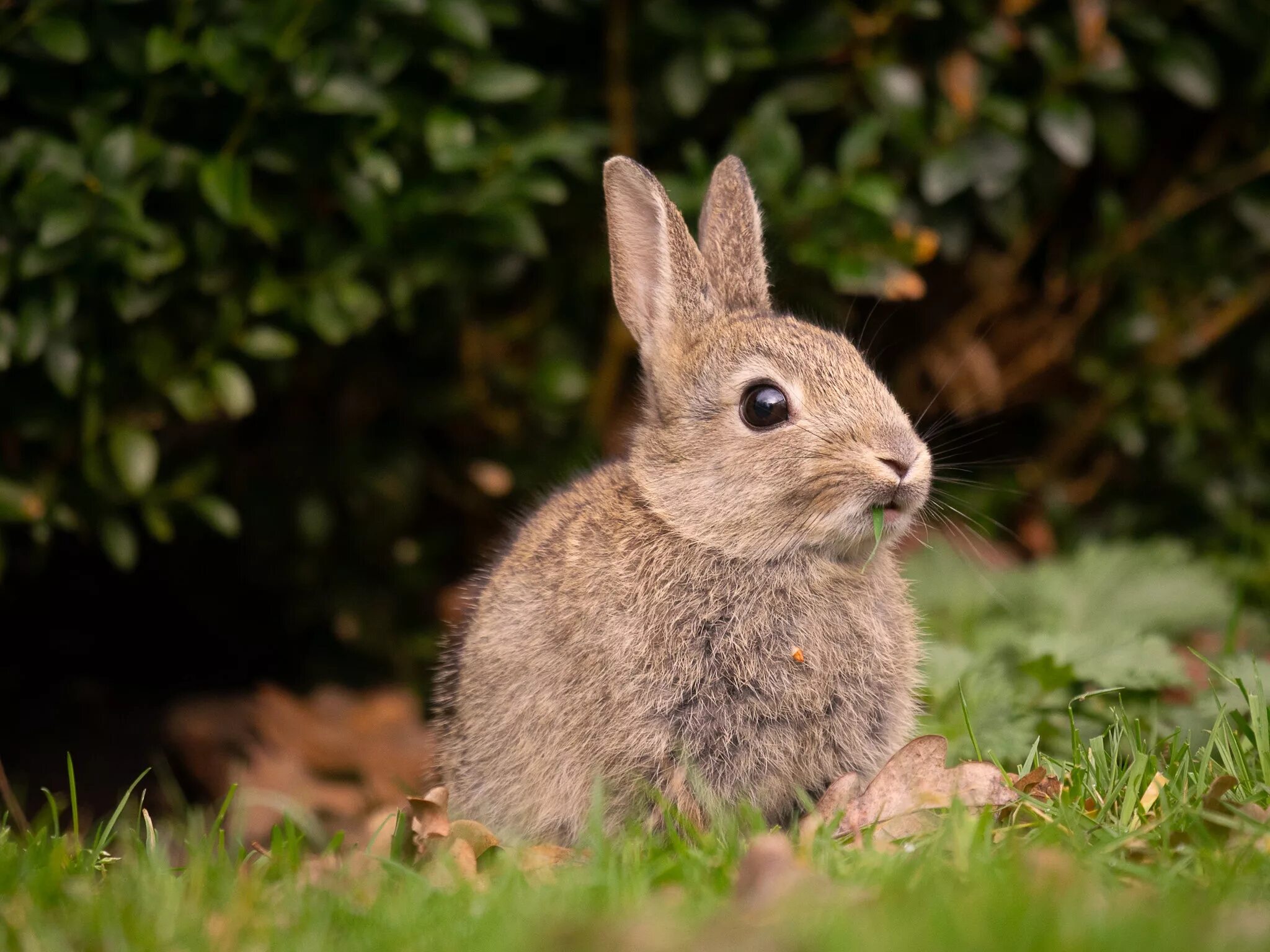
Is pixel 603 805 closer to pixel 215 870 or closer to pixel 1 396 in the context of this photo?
pixel 215 870

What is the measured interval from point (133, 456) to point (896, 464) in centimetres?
289

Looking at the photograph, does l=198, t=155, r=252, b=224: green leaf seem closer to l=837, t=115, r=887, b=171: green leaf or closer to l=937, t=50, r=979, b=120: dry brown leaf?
l=837, t=115, r=887, b=171: green leaf

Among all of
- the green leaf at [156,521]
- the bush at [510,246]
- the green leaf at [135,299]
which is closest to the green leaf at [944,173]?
the bush at [510,246]

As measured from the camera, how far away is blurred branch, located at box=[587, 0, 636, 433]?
5.43m

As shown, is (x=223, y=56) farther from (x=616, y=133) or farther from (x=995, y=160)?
(x=995, y=160)

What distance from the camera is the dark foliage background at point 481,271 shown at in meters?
4.66

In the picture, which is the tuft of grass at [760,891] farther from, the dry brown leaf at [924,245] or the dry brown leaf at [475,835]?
the dry brown leaf at [924,245]

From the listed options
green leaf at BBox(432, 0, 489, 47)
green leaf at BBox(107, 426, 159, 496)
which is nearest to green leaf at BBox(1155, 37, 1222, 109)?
green leaf at BBox(432, 0, 489, 47)

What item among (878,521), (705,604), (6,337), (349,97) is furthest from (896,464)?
(6,337)

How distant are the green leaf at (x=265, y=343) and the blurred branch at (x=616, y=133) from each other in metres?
1.31

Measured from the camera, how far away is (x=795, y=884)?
2.51 m

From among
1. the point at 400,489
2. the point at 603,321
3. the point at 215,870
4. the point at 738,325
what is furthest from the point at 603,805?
the point at 603,321

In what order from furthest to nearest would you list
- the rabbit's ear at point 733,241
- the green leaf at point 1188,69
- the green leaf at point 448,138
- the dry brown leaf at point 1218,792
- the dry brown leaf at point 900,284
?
the green leaf at point 1188,69
the dry brown leaf at point 900,284
the green leaf at point 448,138
the rabbit's ear at point 733,241
the dry brown leaf at point 1218,792

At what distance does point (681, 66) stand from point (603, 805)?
124 inches
